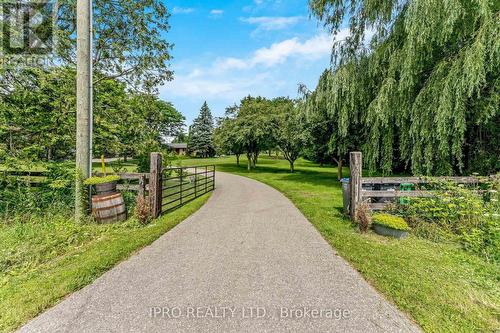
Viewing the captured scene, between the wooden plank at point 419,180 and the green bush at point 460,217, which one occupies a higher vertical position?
the wooden plank at point 419,180

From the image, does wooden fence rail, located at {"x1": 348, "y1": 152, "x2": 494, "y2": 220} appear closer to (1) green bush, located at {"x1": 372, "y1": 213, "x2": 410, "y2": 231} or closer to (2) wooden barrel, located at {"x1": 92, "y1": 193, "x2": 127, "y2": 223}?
(1) green bush, located at {"x1": 372, "y1": 213, "x2": 410, "y2": 231}

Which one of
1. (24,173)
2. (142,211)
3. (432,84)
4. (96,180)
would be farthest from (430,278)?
(24,173)

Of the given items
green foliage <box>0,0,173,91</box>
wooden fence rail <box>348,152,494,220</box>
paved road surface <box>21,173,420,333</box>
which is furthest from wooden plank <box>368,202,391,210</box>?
green foliage <box>0,0,173,91</box>

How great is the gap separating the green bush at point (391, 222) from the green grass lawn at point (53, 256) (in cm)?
446

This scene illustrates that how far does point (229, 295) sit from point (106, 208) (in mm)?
3930

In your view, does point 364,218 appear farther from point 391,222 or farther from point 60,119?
point 60,119

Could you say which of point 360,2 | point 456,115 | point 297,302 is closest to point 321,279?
point 297,302

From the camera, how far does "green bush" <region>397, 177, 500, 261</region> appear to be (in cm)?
381

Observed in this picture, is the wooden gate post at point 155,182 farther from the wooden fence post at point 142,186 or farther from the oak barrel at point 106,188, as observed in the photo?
the oak barrel at point 106,188

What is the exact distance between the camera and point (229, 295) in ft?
8.54

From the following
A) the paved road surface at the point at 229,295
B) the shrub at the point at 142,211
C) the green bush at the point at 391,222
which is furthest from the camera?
the shrub at the point at 142,211

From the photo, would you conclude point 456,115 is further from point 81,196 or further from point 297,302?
point 81,196

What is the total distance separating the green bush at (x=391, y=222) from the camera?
172 inches

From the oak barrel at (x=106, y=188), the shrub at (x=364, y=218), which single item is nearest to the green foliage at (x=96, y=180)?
the oak barrel at (x=106, y=188)
